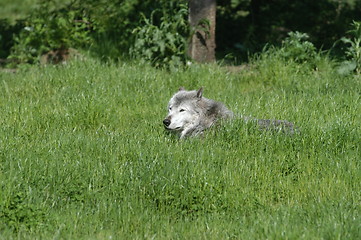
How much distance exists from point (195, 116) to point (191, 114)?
0.24 feet

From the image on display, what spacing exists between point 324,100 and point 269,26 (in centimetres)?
580

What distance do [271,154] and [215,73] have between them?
161 inches

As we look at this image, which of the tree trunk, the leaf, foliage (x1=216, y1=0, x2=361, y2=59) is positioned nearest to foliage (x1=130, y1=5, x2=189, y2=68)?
the tree trunk

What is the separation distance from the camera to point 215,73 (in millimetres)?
10555

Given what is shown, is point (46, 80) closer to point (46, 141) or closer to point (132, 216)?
point (46, 141)

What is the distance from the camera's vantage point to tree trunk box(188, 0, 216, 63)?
11.4m

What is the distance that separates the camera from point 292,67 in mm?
11031

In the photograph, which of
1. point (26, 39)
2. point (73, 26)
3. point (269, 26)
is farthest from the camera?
point (269, 26)

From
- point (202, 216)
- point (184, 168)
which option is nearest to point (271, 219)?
point (202, 216)

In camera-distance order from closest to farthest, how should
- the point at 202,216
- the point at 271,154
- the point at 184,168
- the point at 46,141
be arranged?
the point at 202,216 < the point at 184,168 < the point at 271,154 < the point at 46,141

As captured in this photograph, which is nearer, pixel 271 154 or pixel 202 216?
pixel 202 216

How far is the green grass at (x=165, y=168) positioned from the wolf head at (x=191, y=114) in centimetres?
22

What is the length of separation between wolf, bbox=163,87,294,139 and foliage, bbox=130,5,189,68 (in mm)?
3266

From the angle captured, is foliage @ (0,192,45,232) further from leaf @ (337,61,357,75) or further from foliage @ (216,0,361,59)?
foliage @ (216,0,361,59)
